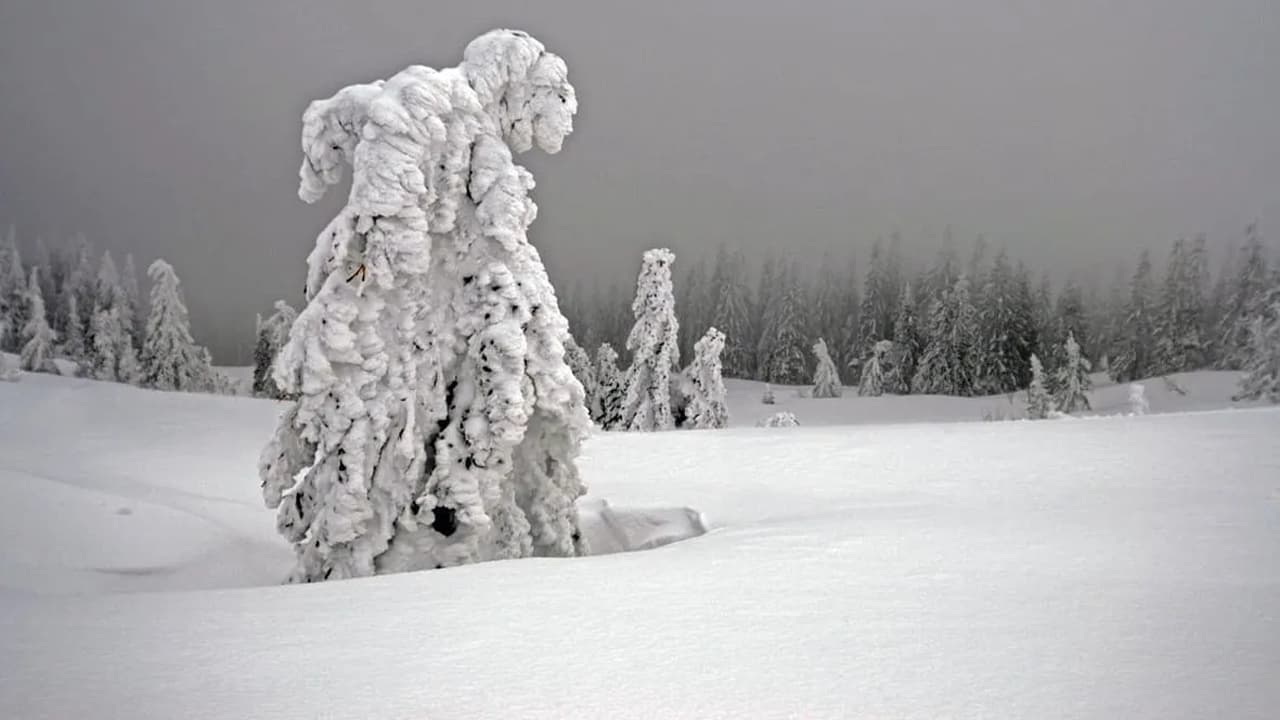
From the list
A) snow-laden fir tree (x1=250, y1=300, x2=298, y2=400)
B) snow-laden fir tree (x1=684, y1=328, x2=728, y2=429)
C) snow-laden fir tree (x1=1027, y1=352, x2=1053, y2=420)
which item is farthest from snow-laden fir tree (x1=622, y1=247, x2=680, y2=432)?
snow-laden fir tree (x1=1027, y1=352, x2=1053, y2=420)

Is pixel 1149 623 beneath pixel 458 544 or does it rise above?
above

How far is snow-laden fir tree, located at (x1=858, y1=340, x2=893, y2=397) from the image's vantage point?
6125cm

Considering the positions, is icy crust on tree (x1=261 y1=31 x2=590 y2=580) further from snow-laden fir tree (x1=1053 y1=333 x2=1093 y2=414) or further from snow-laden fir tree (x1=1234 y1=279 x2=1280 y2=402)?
snow-laden fir tree (x1=1053 y1=333 x2=1093 y2=414)

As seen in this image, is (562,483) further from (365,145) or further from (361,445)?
(365,145)

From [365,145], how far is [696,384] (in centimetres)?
2494

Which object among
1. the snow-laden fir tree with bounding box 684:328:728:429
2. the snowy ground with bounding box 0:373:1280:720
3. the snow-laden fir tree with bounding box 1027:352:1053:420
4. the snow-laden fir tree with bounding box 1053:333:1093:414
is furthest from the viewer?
the snow-laden fir tree with bounding box 1053:333:1093:414

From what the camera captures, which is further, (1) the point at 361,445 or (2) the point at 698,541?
(1) the point at 361,445

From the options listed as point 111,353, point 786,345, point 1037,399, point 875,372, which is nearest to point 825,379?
point 875,372

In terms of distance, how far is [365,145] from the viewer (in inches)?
326

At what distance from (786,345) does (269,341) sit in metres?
44.8

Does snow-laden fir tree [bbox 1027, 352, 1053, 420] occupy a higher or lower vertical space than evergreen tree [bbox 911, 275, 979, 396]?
lower

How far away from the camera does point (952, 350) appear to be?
58.6 metres

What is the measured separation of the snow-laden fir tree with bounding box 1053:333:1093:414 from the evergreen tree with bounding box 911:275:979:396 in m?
7.78

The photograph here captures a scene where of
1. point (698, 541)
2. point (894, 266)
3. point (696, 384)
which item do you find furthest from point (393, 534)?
point (894, 266)
